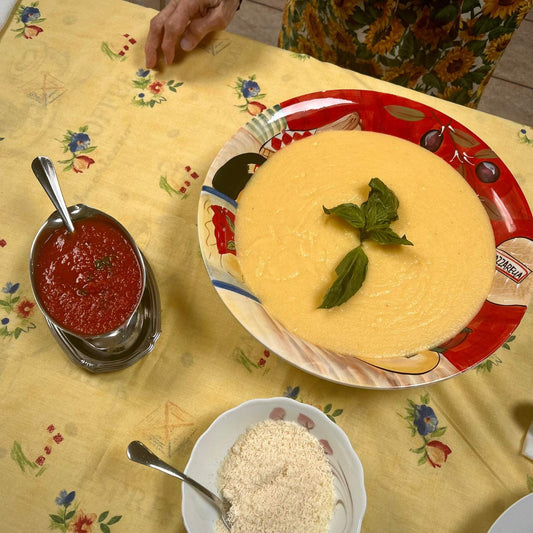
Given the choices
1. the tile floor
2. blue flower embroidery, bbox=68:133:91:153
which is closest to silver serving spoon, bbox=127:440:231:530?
blue flower embroidery, bbox=68:133:91:153

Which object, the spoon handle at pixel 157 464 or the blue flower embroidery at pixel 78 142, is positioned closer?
the spoon handle at pixel 157 464

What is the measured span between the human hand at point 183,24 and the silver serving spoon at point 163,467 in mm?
947

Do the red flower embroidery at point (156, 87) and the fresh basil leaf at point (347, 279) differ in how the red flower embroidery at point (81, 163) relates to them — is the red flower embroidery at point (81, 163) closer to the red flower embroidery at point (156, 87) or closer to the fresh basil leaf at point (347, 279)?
the red flower embroidery at point (156, 87)

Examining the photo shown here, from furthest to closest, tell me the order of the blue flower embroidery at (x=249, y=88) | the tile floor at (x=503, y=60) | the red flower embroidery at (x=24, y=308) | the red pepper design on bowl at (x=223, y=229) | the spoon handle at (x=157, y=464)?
1. the tile floor at (x=503, y=60)
2. the blue flower embroidery at (x=249, y=88)
3. the red flower embroidery at (x=24, y=308)
4. the red pepper design on bowl at (x=223, y=229)
5. the spoon handle at (x=157, y=464)

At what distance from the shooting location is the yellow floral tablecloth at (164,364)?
0.98 metres

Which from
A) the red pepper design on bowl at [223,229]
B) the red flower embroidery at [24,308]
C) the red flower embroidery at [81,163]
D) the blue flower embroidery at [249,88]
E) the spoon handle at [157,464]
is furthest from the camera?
the blue flower embroidery at [249,88]

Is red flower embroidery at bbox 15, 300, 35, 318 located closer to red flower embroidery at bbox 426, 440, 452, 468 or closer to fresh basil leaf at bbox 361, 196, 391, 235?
fresh basil leaf at bbox 361, 196, 391, 235

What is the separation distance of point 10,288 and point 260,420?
605 millimetres

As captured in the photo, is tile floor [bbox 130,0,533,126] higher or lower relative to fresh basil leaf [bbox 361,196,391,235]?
lower

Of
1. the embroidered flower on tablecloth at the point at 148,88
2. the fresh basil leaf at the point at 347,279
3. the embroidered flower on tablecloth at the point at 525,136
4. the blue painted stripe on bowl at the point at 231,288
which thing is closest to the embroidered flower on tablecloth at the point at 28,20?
Result: the embroidered flower on tablecloth at the point at 148,88

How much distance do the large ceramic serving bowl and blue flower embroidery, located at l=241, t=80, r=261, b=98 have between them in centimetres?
24

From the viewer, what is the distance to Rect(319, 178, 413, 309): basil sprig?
98 centimetres

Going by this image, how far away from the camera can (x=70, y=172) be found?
49.4 inches

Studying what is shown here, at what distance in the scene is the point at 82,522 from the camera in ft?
3.15
